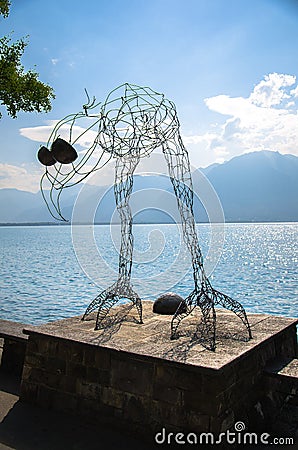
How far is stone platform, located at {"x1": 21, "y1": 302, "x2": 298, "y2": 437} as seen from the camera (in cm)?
340

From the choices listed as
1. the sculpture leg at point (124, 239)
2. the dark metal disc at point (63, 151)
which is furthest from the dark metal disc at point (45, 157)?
the sculpture leg at point (124, 239)

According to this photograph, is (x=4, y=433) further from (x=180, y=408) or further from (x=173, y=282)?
(x=173, y=282)

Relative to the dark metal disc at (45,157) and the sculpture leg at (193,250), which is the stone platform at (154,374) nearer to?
the sculpture leg at (193,250)

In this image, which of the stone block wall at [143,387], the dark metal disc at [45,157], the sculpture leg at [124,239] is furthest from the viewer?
the sculpture leg at [124,239]

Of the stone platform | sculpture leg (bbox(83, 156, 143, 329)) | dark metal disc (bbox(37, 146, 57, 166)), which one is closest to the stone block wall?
the stone platform

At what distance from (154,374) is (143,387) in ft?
0.53

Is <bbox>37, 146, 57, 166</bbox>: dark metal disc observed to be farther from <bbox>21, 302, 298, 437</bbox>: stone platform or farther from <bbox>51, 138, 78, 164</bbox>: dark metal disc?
<bbox>21, 302, 298, 437</bbox>: stone platform

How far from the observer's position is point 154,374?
11.8ft

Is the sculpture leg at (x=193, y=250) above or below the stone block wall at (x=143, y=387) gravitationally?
above

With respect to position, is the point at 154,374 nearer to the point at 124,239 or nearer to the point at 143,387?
the point at 143,387

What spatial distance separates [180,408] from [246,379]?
0.70m

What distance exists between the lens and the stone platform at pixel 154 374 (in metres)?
3.40

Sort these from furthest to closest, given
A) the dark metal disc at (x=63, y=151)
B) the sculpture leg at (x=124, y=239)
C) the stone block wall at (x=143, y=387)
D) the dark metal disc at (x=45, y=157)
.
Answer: the sculpture leg at (x=124, y=239), the dark metal disc at (x=45, y=157), the dark metal disc at (x=63, y=151), the stone block wall at (x=143, y=387)

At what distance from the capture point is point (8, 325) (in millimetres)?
5656
